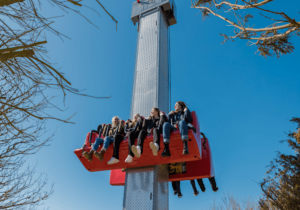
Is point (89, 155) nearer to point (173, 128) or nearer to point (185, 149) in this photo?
point (173, 128)

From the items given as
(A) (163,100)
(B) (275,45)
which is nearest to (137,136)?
(A) (163,100)

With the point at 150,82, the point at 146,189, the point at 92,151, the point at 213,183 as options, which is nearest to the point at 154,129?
the point at 92,151

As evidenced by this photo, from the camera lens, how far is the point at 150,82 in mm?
7789

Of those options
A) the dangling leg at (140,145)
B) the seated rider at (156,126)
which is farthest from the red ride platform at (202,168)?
the dangling leg at (140,145)

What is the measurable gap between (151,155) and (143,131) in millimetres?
644

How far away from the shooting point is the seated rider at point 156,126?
4.71m

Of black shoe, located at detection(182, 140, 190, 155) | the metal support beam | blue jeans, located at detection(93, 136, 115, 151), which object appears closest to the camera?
black shoe, located at detection(182, 140, 190, 155)

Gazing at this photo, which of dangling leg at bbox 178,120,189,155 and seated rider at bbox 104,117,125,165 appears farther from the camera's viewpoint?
seated rider at bbox 104,117,125,165

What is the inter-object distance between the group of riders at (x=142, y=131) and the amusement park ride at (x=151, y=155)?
148 millimetres

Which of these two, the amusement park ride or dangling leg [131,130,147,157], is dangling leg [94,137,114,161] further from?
dangling leg [131,130,147,157]

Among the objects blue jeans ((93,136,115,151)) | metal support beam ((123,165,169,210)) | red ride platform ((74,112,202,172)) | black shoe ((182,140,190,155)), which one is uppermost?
blue jeans ((93,136,115,151))

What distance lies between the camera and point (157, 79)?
7.69 meters

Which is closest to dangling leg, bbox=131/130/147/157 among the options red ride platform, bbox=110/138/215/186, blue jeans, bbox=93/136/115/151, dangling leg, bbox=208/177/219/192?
blue jeans, bbox=93/136/115/151

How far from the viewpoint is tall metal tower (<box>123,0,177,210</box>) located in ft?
18.5
